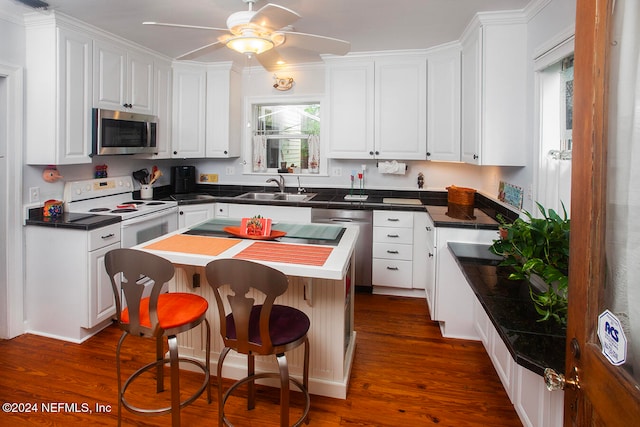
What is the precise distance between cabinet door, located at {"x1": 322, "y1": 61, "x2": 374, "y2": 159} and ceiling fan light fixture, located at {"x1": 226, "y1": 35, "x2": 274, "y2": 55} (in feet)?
6.22

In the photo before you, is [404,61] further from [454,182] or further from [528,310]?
[528,310]

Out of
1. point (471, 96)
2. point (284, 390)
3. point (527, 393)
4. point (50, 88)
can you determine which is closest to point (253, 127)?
point (50, 88)

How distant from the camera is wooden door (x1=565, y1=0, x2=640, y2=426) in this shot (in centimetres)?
74

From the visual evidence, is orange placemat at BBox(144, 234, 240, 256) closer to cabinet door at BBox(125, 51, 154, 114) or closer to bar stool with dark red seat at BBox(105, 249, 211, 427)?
bar stool with dark red seat at BBox(105, 249, 211, 427)

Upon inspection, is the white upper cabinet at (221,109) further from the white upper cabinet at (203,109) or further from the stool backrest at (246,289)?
the stool backrest at (246,289)

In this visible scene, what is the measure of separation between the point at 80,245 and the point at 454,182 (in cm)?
352

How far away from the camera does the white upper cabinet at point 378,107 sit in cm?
382

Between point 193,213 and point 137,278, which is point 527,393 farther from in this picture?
point 193,213

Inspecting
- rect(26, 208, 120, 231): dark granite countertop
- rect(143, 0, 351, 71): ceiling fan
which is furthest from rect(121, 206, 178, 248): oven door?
rect(143, 0, 351, 71): ceiling fan

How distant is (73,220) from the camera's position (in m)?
2.87

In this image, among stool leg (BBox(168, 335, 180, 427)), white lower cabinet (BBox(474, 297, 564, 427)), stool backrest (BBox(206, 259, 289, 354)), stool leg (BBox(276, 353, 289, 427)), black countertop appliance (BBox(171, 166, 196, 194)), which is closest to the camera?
white lower cabinet (BBox(474, 297, 564, 427))

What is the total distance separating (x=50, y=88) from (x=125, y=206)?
1116 millimetres

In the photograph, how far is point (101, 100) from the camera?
10.4 ft

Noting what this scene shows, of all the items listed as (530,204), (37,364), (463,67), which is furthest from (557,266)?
(37,364)
